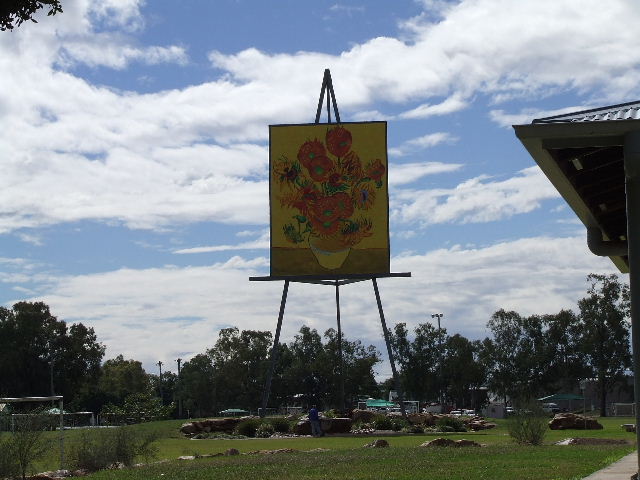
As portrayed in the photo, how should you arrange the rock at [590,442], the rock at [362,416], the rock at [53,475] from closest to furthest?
1. the rock at [53,475]
2. the rock at [590,442]
3. the rock at [362,416]

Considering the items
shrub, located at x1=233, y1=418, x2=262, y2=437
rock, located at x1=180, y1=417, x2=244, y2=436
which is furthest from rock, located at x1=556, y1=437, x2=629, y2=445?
rock, located at x1=180, y1=417, x2=244, y2=436

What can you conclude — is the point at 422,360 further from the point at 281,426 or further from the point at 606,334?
the point at 281,426

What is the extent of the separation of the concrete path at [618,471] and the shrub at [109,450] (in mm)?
10908

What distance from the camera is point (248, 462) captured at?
72.9 ft

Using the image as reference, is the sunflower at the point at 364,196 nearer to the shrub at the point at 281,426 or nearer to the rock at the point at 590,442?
the shrub at the point at 281,426

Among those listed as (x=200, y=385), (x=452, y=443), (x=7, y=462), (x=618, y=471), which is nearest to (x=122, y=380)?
(x=200, y=385)

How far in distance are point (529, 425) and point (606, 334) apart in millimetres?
56926

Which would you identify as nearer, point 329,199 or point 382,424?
point 382,424

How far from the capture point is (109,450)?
23156 millimetres

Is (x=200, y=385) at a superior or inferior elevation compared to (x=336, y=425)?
superior

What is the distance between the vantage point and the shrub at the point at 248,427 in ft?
140

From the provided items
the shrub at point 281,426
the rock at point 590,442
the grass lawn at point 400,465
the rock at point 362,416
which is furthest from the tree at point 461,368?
the grass lawn at point 400,465

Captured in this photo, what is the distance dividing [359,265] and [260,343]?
179ft

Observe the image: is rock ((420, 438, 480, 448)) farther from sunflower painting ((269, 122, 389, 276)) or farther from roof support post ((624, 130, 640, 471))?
sunflower painting ((269, 122, 389, 276))
